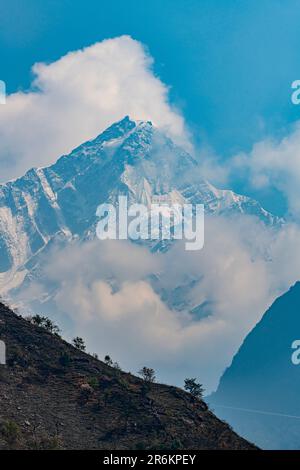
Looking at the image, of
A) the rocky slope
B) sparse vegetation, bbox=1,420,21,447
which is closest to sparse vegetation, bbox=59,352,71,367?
the rocky slope

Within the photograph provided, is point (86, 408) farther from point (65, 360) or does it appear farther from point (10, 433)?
point (10, 433)

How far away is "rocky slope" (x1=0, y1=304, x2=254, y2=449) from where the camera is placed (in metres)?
89.2

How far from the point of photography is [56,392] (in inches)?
3974

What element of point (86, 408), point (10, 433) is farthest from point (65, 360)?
point (10, 433)

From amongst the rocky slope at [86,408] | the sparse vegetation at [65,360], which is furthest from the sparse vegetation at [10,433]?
the sparse vegetation at [65,360]

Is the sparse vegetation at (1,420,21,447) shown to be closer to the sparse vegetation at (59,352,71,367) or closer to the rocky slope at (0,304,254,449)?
the rocky slope at (0,304,254,449)

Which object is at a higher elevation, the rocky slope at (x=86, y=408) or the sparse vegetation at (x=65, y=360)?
the sparse vegetation at (x=65, y=360)

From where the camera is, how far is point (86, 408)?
97.9 m

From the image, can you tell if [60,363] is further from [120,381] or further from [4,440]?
[4,440]

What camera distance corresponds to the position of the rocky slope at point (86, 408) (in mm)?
89188

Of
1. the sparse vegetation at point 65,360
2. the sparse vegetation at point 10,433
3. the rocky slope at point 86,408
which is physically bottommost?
the sparse vegetation at point 10,433

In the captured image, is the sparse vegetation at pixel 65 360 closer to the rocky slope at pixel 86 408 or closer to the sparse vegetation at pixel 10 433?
the rocky slope at pixel 86 408
